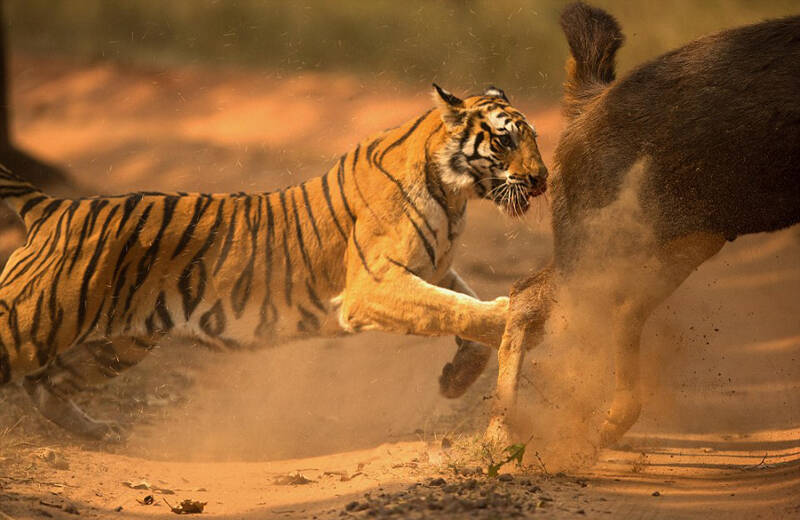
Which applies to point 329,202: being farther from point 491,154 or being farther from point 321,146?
point 321,146

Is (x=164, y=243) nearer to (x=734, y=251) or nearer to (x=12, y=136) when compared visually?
(x=12, y=136)

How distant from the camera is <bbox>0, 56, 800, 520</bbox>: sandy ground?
179 inches

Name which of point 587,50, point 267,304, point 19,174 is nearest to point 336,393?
point 267,304

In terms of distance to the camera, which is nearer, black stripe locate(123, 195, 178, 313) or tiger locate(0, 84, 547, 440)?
tiger locate(0, 84, 547, 440)

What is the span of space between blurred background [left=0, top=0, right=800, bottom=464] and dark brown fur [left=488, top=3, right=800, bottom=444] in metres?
0.77

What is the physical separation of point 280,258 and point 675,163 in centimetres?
249

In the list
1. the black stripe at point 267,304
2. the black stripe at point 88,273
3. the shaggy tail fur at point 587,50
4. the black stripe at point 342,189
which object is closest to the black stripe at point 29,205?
the black stripe at point 88,273

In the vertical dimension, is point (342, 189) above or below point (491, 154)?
below

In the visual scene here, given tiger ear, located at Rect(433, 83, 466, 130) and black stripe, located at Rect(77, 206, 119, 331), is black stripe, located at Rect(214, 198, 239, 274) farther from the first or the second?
tiger ear, located at Rect(433, 83, 466, 130)

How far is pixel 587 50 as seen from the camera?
18.2 feet

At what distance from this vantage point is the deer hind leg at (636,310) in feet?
16.6

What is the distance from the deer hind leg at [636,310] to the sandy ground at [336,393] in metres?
0.24

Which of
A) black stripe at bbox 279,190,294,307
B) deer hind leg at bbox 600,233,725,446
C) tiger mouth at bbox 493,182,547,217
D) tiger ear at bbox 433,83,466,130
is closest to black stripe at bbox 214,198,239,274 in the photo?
black stripe at bbox 279,190,294,307

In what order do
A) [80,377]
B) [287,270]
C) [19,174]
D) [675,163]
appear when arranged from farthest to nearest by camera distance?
1. [19,174]
2. [80,377]
3. [287,270]
4. [675,163]
